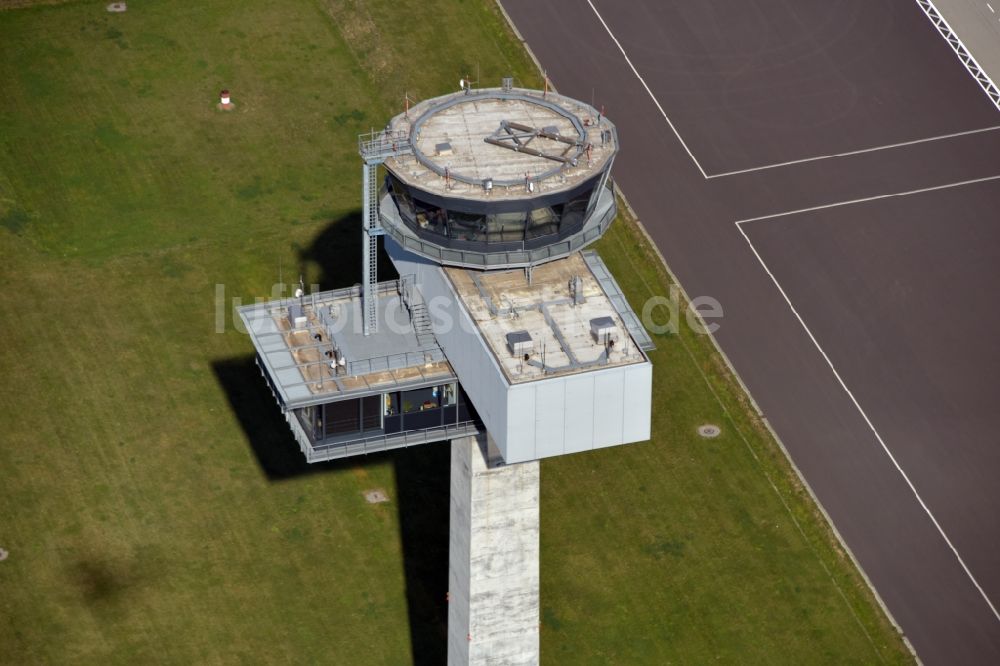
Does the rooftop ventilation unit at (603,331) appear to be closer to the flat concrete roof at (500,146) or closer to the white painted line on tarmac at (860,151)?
the flat concrete roof at (500,146)

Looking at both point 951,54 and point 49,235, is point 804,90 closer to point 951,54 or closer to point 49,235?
point 951,54

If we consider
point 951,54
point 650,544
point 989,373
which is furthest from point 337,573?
point 951,54

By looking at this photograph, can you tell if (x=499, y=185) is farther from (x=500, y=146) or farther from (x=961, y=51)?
(x=961, y=51)

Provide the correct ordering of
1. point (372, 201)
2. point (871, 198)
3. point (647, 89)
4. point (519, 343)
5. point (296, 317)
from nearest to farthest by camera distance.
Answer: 1. point (519, 343)
2. point (372, 201)
3. point (296, 317)
4. point (871, 198)
5. point (647, 89)

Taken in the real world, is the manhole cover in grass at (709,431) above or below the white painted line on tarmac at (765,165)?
below

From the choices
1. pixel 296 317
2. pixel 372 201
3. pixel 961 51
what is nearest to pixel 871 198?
pixel 961 51

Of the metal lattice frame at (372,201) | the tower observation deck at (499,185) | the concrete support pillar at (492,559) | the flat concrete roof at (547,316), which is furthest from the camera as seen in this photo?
the concrete support pillar at (492,559)

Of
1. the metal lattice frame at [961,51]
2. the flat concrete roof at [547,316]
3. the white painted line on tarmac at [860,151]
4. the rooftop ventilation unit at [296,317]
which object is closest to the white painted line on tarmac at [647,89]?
the white painted line on tarmac at [860,151]
